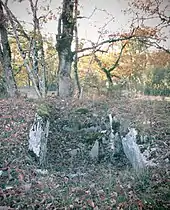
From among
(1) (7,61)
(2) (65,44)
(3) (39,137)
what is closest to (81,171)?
(3) (39,137)

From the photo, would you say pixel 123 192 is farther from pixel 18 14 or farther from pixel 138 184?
pixel 18 14

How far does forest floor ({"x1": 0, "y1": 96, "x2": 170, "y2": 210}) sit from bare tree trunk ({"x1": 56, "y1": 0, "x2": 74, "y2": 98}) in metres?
1.69

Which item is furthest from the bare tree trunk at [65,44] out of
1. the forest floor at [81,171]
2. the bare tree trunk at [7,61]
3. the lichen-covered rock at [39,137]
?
the lichen-covered rock at [39,137]

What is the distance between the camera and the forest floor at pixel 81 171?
3.24 meters

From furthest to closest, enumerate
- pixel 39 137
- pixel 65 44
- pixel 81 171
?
pixel 65 44 → pixel 39 137 → pixel 81 171

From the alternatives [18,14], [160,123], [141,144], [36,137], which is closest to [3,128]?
[36,137]

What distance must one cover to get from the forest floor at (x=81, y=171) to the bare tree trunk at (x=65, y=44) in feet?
5.54

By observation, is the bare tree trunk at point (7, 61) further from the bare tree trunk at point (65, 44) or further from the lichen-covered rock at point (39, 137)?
the lichen-covered rock at point (39, 137)

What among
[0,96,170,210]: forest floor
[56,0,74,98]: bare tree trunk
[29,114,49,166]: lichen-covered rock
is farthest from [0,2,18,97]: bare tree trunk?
[29,114,49,166]: lichen-covered rock

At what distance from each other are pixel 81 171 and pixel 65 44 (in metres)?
4.30

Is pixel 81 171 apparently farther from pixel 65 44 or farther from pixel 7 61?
pixel 7 61

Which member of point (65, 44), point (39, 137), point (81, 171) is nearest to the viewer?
point (81, 171)

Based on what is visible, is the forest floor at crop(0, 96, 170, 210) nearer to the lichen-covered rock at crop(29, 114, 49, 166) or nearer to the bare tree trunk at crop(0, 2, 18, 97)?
the lichen-covered rock at crop(29, 114, 49, 166)

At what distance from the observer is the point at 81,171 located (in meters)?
4.70
